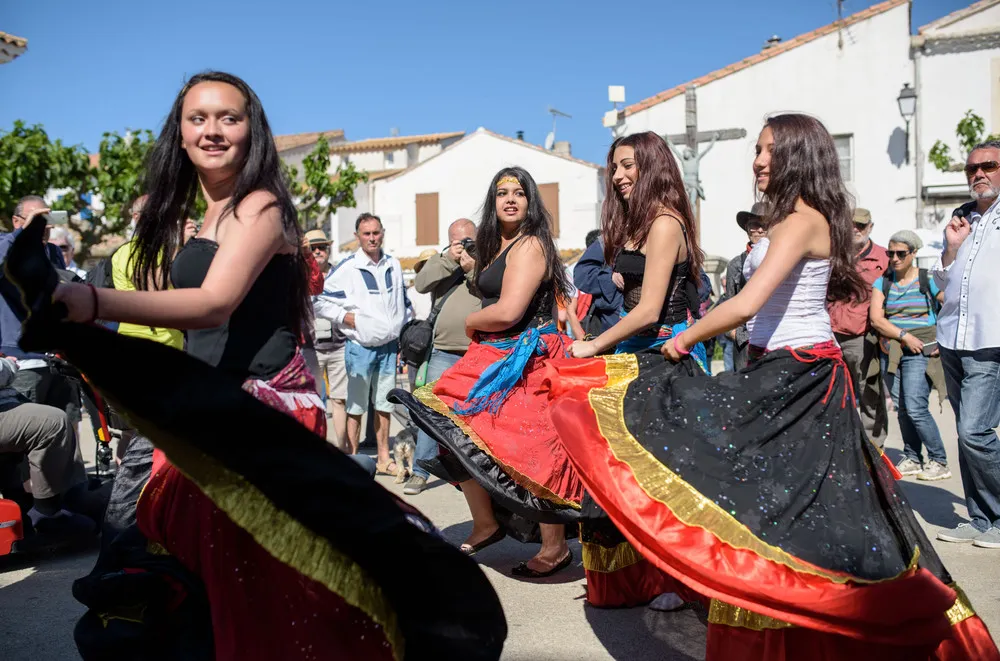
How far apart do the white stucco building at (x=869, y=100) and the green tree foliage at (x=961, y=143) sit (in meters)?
0.41

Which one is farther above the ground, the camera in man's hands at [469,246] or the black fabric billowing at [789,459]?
the camera in man's hands at [469,246]

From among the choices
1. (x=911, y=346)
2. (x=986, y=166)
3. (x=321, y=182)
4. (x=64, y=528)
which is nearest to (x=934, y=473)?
(x=911, y=346)

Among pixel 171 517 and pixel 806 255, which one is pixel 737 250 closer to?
pixel 806 255

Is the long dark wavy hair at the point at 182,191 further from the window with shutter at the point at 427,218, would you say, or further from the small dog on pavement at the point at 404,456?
the window with shutter at the point at 427,218

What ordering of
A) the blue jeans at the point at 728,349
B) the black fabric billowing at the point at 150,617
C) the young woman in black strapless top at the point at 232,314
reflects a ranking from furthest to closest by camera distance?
1. the blue jeans at the point at 728,349
2. the black fabric billowing at the point at 150,617
3. the young woman in black strapless top at the point at 232,314

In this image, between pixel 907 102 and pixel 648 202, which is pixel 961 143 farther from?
pixel 648 202

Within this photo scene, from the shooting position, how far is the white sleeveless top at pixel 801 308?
3182 millimetres

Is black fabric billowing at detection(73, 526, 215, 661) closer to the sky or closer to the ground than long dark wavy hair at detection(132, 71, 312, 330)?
closer to the ground

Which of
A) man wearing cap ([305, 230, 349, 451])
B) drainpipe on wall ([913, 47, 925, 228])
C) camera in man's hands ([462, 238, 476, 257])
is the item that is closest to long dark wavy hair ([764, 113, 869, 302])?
camera in man's hands ([462, 238, 476, 257])

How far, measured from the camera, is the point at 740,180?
883 inches

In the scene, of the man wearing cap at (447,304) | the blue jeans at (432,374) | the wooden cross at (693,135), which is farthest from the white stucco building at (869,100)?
the blue jeans at (432,374)

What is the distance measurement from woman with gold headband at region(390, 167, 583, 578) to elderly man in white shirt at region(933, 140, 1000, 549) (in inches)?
86.5

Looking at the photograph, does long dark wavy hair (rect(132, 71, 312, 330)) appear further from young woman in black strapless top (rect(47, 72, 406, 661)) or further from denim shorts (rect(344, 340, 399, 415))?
denim shorts (rect(344, 340, 399, 415))

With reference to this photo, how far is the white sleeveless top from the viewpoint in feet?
10.4
